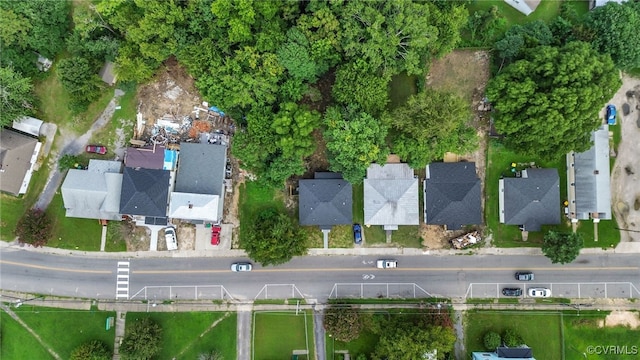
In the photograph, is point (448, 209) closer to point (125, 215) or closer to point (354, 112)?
point (354, 112)

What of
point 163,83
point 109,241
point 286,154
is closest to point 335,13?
point 286,154

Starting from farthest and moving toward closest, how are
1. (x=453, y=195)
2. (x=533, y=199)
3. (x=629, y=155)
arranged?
(x=629, y=155)
(x=533, y=199)
(x=453, y=195)

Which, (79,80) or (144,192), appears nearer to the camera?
(79,80)

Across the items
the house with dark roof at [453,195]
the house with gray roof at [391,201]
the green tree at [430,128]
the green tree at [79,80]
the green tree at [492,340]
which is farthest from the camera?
the house with gray roof at [391,201]

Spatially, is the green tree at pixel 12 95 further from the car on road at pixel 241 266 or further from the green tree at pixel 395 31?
the green tree at pixel 395 31

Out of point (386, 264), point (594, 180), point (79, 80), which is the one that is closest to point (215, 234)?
point (386, 264)

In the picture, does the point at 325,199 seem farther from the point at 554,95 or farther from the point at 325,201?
the point at 554,95

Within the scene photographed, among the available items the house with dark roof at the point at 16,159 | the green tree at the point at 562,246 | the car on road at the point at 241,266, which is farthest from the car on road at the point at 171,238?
the green tree at the point at 562,246
